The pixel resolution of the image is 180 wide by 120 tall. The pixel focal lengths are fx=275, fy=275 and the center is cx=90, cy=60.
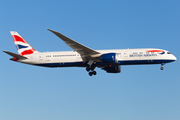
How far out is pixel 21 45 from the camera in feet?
164

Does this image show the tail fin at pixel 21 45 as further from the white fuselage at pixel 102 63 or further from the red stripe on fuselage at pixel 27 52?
the white fuselage at pixel 102 63

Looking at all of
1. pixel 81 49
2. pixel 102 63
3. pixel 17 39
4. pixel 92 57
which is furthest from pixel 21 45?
pixel 102 63

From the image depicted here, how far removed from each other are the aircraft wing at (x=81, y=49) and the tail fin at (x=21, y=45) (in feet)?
33.1

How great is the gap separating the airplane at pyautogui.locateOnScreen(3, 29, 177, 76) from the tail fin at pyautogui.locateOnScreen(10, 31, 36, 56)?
1054 millimetres

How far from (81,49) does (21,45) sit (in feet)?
43.2

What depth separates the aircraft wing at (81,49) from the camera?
4048cm

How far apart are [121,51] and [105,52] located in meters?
2.64

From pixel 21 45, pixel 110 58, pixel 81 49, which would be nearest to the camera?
pixel 110 58

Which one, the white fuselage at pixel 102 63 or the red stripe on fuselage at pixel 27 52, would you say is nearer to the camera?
the white fuselage at pixel 102 63

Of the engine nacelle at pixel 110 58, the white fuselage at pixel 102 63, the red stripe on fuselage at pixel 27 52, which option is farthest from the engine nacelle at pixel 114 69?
the red stripe on fuselage at pixel 27 52

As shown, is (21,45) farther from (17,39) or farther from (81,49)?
(81,49)

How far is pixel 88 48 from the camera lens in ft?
140

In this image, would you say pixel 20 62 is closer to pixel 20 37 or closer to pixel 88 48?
pixel 20 37

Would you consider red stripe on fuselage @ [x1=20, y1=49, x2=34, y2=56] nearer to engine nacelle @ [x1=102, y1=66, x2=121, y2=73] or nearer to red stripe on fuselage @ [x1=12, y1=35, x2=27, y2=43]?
red stripe on fuselage @ [x1=12, y1=35, x2=27, y2=43]
